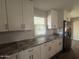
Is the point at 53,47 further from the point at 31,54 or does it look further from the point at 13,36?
the point at 13,36

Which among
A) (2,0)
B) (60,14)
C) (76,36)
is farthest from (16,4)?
(76,36)

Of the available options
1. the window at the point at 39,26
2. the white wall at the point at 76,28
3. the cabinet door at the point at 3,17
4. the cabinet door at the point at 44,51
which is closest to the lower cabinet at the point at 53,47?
the cabinet door at the point at 44,51

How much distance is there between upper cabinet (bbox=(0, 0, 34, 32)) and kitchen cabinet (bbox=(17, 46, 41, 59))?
0.72m

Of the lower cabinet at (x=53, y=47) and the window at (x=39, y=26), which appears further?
the window at (x=39, y=26)

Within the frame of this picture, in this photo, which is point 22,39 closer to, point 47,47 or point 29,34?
point 29,34

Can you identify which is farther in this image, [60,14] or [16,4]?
[60,14]

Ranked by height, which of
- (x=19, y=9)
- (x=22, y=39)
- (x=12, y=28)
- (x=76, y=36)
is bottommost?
(x=76, y=36)

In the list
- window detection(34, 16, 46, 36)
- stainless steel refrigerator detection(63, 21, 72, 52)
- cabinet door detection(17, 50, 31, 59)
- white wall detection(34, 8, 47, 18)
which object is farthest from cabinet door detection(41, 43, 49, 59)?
stainless steel refrigerator detection(63, 21, 72, 52)

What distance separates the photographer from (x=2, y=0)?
1.83 meters

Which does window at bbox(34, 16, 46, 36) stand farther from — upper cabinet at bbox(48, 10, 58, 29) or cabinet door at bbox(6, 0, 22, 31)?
cabinet door at bbox(6, 0, 22, 31)

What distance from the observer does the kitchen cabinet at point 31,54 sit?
191cm

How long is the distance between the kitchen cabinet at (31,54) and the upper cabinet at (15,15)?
2.36 feet

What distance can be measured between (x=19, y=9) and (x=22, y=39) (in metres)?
1.16

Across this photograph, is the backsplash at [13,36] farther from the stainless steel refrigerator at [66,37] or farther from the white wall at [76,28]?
the white wall at [76,28]
